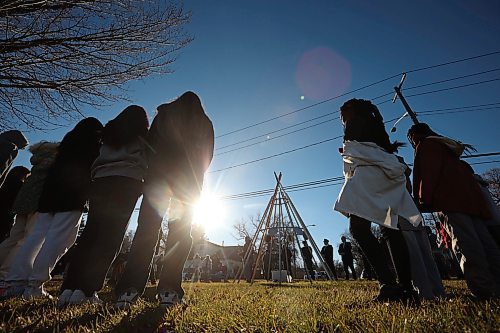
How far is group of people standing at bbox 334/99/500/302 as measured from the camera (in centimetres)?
258

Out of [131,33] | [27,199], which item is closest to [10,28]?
[131,33]

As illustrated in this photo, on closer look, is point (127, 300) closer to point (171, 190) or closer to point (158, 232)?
point (158, 232)

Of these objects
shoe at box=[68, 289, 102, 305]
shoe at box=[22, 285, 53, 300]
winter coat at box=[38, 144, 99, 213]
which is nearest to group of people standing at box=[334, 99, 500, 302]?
shoe at box=[68, 289, 102, 305]

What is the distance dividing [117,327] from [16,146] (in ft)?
11.4

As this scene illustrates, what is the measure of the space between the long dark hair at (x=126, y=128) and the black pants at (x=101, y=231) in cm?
40

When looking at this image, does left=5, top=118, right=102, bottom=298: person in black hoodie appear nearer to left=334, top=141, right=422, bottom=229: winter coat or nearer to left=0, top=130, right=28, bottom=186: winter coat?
left=0, top=130, right=28, bottom=186: winter coat

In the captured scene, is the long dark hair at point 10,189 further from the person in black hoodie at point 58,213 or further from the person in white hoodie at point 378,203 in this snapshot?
the person in white hoodie at point 378,203

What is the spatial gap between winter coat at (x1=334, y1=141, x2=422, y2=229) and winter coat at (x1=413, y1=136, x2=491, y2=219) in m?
0.36

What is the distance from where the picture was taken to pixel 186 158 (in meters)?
2.80

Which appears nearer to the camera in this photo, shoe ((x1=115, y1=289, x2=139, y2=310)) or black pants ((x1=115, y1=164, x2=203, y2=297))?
shoe ((x1=115, y1=289, x2=139, y2=310))

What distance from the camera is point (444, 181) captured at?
2906 mm

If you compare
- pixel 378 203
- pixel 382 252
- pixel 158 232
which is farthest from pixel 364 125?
pixel 158 232

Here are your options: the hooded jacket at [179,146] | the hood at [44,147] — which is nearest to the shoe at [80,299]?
the hooded jacket at [179,146]

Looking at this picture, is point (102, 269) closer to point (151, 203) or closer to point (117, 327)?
point (151, 203)
